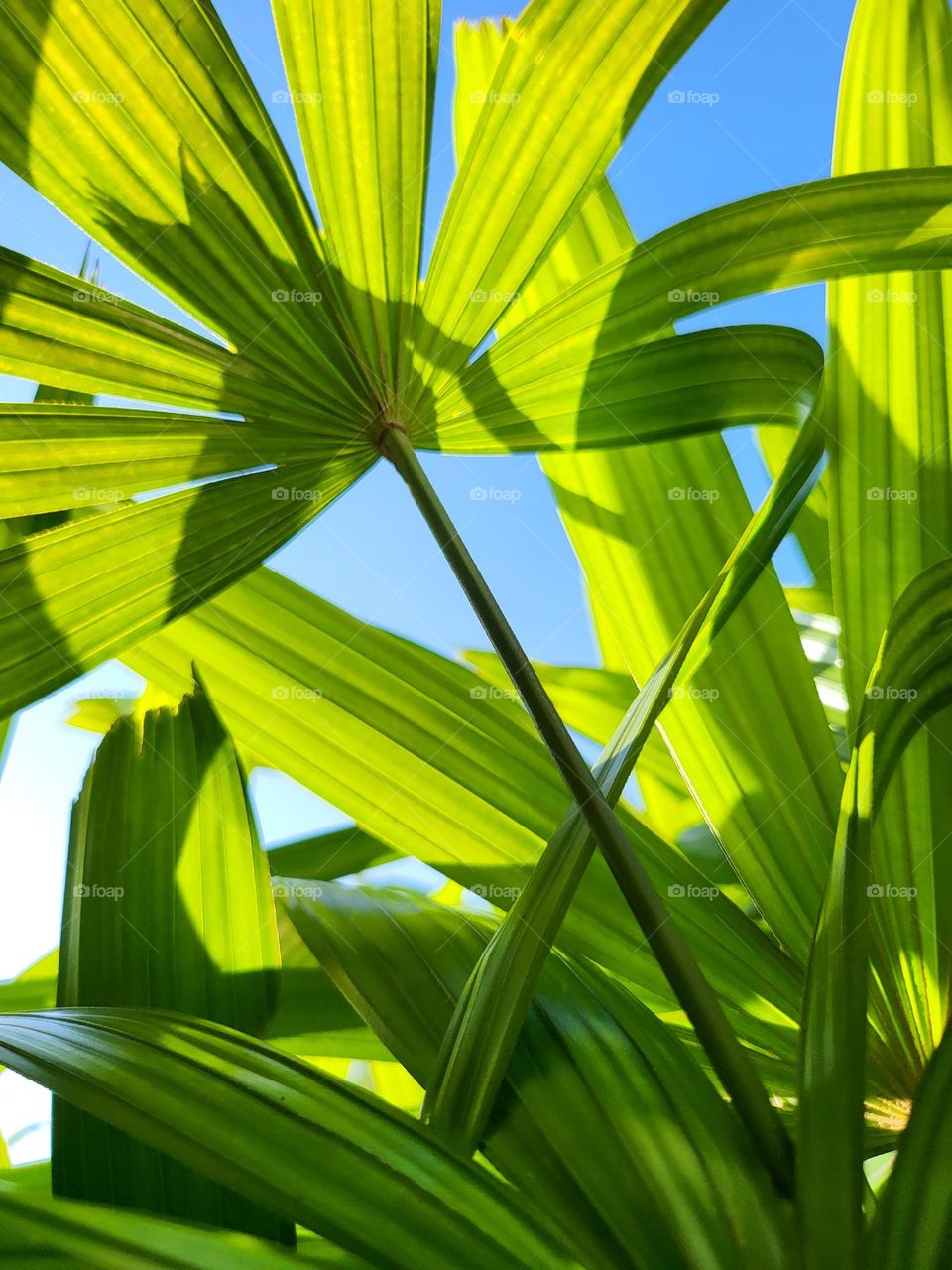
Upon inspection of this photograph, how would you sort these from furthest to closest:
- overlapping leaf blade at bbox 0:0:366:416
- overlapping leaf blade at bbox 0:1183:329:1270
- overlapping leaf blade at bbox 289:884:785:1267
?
1. overlapping leaf blade at bbox 0:0:366:416
2. overlapping leaf blade at bbox 289:884:785:1267
3. overlapping leaf blade at bbox 0:1183:329:1270

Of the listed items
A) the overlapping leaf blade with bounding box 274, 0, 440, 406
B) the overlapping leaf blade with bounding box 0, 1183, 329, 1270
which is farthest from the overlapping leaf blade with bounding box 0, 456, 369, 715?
the overlapping leaf blade with bounding box 0, 1183, 329, 1270

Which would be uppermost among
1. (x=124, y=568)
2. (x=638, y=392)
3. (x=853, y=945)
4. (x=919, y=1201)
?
(x=638, y=392)

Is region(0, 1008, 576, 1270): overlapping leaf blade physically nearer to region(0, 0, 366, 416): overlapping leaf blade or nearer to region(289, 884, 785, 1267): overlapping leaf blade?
region(289, 884, 785, 1267): overlapping leaf blade

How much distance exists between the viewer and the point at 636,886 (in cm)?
51

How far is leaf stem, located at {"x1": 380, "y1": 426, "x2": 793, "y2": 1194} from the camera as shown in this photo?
1.51ft

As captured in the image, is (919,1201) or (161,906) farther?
(161,906)

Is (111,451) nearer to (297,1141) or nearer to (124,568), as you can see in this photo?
(124,568)

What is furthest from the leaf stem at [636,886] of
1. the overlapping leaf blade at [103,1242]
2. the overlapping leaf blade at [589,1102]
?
the overlapping leaf blade at [103,1242]

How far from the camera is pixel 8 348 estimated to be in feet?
2.07

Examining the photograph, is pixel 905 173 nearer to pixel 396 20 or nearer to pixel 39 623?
pixel 396 20

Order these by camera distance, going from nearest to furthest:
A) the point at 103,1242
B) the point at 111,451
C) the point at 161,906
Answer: the point at 103,1242 < the point at 161,906 < the point at 111,451

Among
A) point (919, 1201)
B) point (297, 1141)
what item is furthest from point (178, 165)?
point (919, 1201)

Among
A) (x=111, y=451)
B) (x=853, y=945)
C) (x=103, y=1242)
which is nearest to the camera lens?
(x=103, y=1242)

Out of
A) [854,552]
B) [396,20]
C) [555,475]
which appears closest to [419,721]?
[555,475]
